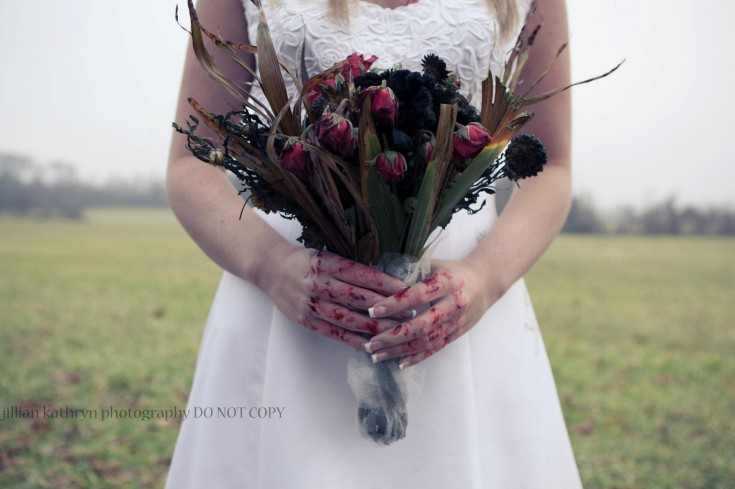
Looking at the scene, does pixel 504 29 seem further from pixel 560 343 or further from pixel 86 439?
pixel 560 343

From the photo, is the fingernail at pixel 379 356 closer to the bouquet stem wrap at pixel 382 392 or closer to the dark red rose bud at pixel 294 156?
the bouquet stem wrap at pixel 382 392

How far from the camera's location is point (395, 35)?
135 cm

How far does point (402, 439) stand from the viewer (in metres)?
A: 1.17

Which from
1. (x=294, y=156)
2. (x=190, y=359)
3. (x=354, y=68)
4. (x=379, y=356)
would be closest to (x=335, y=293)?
(x=379, y=356)

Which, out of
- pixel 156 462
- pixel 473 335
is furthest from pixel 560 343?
pixel 473 335

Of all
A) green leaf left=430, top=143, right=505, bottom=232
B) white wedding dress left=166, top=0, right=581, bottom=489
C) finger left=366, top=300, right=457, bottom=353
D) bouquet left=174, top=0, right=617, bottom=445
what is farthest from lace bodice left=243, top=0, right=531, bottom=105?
finger left=366, top=300, right=457, bottom=353

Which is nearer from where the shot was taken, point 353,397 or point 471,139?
point 471,139

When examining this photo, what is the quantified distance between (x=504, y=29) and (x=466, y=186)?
0.63m

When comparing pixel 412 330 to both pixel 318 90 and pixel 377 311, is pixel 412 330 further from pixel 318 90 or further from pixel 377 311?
pixel 318 90

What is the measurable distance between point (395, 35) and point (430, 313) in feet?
2.21

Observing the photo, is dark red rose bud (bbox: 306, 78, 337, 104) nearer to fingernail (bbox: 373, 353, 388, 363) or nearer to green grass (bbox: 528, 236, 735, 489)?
fingernail (bbox: 373, 353, 388, 363)

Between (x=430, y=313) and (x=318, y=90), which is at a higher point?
(x=318, y=90)

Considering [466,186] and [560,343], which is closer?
[466,186]

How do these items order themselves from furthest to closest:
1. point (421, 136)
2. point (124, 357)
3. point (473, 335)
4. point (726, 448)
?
point (124, 357)
point (726, 448)
point (473, 335)
point (421, 136)
